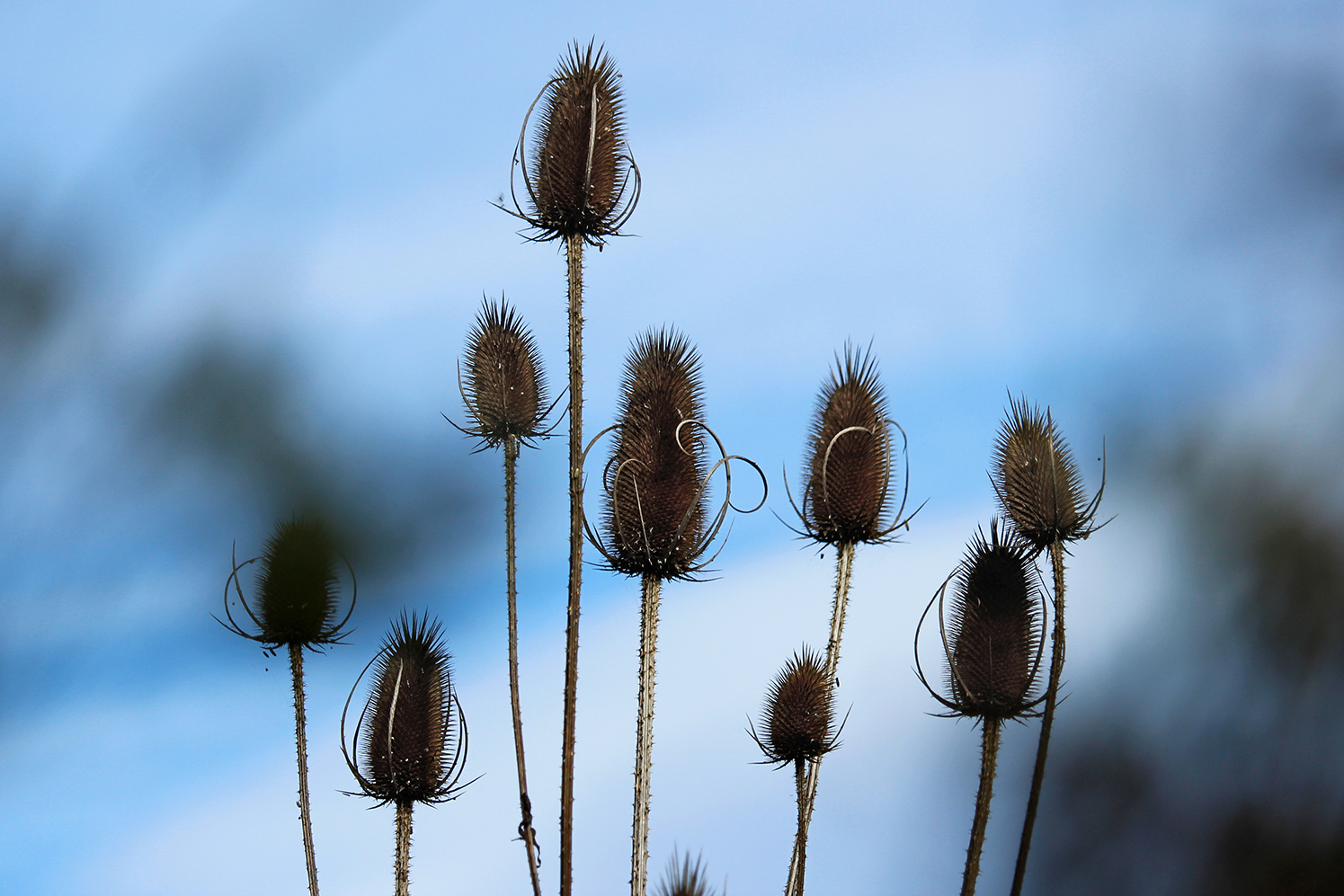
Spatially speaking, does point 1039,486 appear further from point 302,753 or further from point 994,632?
point 302,753

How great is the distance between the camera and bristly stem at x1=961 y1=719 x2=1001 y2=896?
6.61 meters

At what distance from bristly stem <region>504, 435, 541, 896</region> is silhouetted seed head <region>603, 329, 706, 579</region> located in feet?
2.60

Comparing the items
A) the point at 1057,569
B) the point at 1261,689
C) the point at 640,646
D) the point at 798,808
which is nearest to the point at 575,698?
the point at 640,646

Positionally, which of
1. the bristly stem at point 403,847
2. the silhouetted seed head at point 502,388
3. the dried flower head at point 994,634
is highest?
the silhouetted seed head at point 502,388

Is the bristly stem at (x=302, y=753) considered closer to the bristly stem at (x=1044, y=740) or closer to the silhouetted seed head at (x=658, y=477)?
the silhouetted seed head at (x=658, y=477)

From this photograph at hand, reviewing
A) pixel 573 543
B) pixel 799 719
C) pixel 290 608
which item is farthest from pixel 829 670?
pixel 290 608

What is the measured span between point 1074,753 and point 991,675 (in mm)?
1501

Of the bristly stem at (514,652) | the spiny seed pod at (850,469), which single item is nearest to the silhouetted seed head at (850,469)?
the spiny seed pod at (850,469)

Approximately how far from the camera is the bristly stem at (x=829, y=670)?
306 inches

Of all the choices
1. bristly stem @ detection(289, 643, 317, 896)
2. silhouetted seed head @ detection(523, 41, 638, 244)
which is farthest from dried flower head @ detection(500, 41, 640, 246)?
bristly stem @ detection(289, 643, 317, 896)

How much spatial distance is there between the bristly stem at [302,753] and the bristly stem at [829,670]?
133 inches

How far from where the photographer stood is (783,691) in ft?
Answer: 25.9

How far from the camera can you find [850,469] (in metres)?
8.36

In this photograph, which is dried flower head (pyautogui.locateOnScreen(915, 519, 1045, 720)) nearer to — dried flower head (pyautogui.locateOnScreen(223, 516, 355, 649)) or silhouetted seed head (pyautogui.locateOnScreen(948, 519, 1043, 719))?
silhouetted seed head (pyautogui.locateOnScreen(948, 519, 1043, 719))
